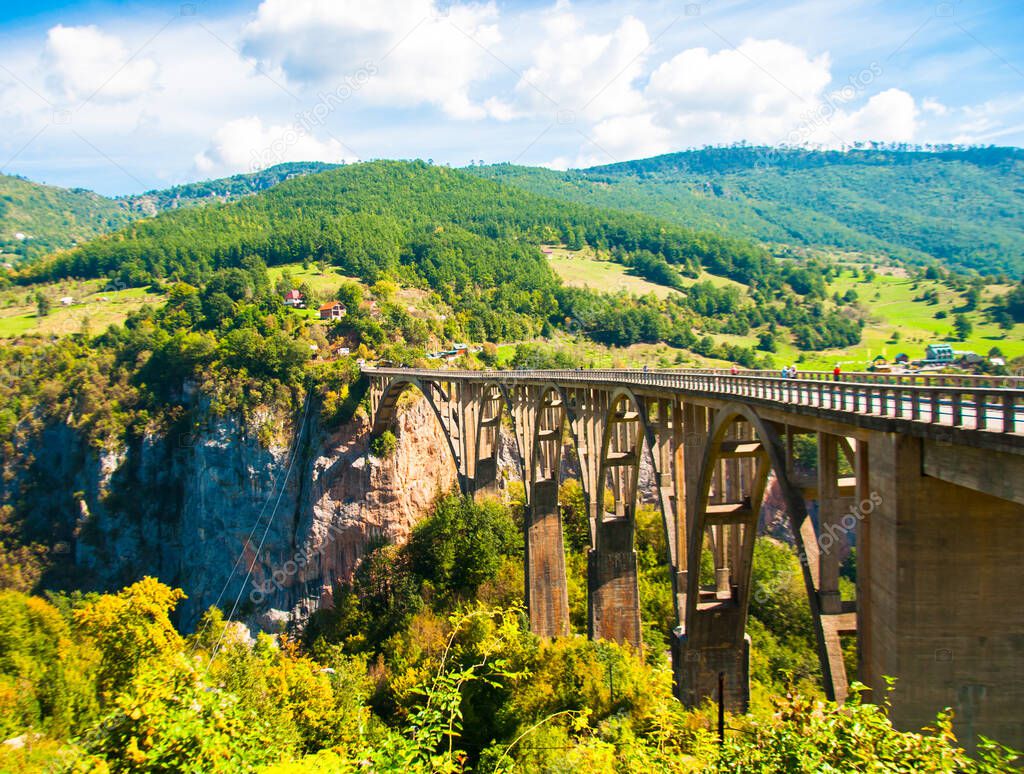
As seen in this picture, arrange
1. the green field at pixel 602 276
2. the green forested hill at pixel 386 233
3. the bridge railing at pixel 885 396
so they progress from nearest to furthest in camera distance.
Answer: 1. the bridge railing at pixel 885 396
2. the green forested hill at pixel 386 233
3. the green field at pixel 602 276

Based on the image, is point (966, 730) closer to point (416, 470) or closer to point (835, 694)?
point (835, 694)

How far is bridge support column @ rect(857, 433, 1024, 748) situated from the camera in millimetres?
10672

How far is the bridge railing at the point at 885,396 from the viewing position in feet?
31.6

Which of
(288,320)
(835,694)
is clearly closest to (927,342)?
(288,320)

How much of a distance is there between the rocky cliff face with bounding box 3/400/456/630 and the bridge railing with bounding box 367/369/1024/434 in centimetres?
4092

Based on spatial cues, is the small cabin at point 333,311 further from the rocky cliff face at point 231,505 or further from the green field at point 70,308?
the green field at point 70,308

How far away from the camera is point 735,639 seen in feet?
69.1

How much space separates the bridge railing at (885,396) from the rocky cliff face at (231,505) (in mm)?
40917

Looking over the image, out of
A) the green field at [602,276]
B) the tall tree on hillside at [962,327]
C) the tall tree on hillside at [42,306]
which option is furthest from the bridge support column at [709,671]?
the tall tree on hillside at [42,306]

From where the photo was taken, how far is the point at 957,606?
420 inches

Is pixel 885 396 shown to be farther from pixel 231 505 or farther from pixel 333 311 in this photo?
pixel 333 311

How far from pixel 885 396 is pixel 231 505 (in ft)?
210

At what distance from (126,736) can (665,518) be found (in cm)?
1596

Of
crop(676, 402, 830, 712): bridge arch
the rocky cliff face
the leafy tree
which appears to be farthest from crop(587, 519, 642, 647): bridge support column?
the rocky cliff face
